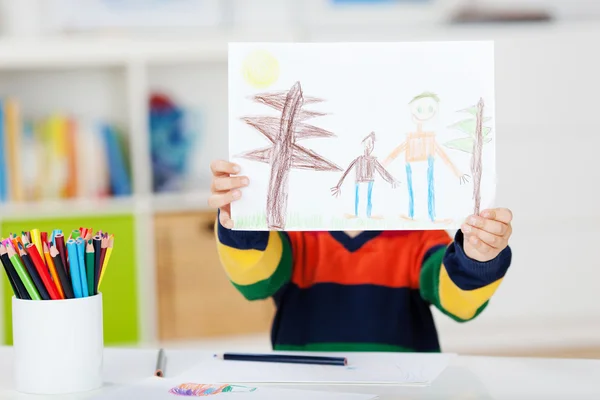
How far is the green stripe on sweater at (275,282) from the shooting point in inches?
47.1

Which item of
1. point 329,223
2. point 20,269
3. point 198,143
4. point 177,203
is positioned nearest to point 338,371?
point 329,223

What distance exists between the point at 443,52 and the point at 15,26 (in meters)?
1.97

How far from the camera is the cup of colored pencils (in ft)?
2.96

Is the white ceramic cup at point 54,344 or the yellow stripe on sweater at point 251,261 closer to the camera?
the white ceramic cup at point 54,344

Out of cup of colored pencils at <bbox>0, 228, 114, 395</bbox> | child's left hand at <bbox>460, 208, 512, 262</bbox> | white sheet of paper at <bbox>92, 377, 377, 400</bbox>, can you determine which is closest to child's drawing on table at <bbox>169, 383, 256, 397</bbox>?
white sheet of paper at <bbox>92, 377, 377, 400</bbox>

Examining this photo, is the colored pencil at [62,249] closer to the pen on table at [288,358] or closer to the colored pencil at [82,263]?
the colored pencil at [82,263]

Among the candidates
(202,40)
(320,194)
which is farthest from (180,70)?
(320,194)

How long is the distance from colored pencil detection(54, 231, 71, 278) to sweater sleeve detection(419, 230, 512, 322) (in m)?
0.48

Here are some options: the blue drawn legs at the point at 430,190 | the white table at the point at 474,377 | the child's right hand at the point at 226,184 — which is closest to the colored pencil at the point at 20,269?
the white table at the point at 474,377

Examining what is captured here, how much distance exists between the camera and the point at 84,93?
2.71 meters

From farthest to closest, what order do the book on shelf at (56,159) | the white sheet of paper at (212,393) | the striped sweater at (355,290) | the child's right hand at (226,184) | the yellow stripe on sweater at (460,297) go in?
the book on shelf at (56,159) → the striped sweater at (355,290) → the yellow stripe on sweater at (460,297) → the child's right hand at (226,184) → the white sheet of paper at (212,393)

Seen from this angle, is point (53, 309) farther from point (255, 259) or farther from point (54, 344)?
point (255, 259)

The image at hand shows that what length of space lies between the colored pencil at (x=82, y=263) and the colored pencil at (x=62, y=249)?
14mm

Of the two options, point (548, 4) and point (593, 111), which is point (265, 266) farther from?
point (548, 4)
